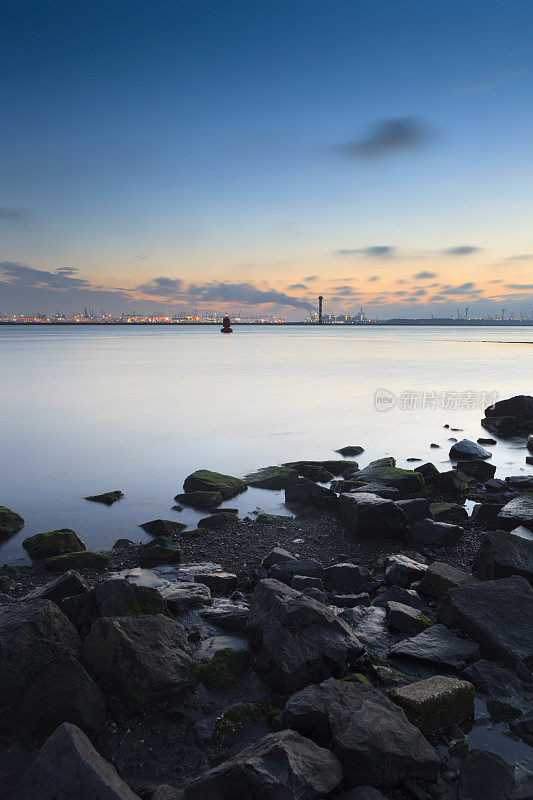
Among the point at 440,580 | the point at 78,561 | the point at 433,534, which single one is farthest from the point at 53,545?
the point at 433,534

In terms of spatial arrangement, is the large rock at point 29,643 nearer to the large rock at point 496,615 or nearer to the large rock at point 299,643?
the large rock at point 299,643

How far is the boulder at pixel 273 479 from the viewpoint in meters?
10.5

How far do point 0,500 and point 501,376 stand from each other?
3448cm

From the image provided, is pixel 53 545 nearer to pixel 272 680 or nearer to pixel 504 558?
pixel 272 680

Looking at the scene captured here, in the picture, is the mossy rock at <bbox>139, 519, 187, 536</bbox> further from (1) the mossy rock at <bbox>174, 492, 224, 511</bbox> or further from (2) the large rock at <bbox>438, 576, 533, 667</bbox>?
(2) the large rock at <bbox>438, 576, 533, 667</bbox>

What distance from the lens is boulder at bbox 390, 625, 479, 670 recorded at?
169 inches

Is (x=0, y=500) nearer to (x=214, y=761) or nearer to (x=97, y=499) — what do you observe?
(x=97, y=499)

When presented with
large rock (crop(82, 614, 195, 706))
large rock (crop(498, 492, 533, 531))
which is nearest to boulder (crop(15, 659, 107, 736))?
large rock (crop(82, 614, 195, 706))

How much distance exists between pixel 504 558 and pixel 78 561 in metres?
5.22

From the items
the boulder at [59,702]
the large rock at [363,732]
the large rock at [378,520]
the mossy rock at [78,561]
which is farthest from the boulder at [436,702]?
the mossy rock at [78,561]

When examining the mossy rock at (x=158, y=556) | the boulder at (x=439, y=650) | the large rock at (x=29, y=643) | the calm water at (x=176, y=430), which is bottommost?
the calm water at (x=176, y=430)

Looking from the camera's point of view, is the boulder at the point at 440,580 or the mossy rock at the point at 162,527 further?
the mossy rock at the point at 162,527

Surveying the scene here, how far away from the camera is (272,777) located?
9.29 feet

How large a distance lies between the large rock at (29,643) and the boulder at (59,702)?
87 millimetres
